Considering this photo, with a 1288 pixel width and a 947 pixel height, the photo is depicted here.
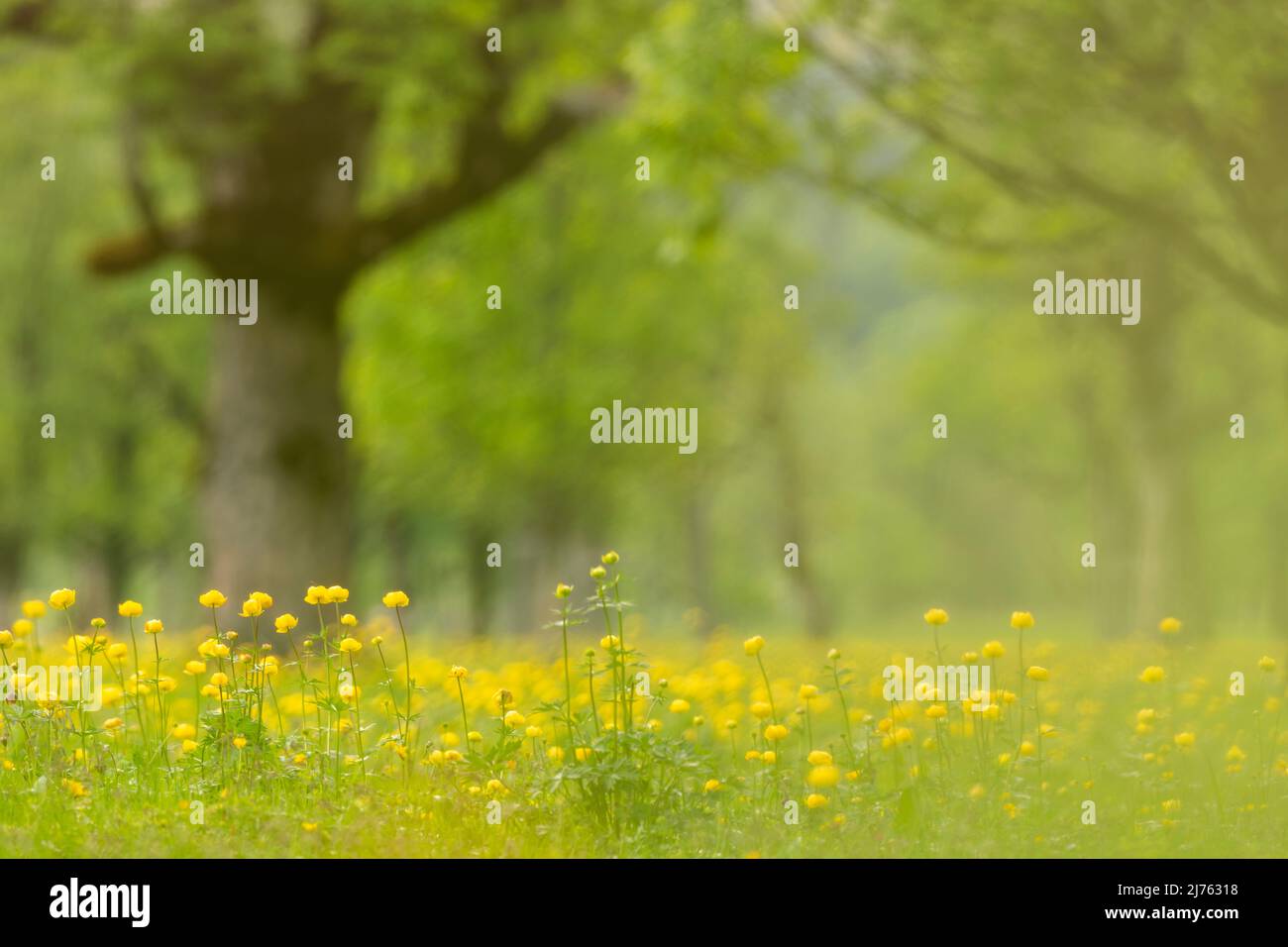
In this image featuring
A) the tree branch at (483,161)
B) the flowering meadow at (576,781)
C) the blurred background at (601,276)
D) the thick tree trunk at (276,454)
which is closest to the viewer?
the flowering meadow at (576,781)

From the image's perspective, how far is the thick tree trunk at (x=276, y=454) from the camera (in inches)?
579

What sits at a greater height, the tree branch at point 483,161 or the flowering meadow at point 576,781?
the tree branch at point 483,161

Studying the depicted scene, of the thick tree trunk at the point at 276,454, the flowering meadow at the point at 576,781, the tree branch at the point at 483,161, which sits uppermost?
Result: the tree branch at the point at 483,161

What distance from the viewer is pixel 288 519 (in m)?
14.8

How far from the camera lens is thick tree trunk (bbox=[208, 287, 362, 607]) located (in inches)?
579

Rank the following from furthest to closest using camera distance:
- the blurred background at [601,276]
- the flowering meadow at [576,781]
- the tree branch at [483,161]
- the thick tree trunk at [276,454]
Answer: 1. the tree branch at [483,161]
2. the thick tree trunk at [276,454]
3. the blurred background at [601,276]
4. the flowering meadow at [576,781]

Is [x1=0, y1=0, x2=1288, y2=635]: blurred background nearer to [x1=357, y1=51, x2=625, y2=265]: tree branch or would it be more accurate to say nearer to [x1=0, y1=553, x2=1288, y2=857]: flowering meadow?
[x1=357, y1=51, x2=625, y2=265]: tree branch

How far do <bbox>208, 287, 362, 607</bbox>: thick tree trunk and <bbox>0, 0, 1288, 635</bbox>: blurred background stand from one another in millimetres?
43

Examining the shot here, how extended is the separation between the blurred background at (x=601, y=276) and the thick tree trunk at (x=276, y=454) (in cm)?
4

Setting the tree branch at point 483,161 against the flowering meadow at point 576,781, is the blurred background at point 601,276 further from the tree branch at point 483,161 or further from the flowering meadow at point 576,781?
the flowering meadow at point 576,781

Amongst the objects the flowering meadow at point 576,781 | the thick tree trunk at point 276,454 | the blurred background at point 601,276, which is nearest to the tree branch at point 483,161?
the blurred background at point 601,276

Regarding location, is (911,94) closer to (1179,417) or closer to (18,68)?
(18,68)

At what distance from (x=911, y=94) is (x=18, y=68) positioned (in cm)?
911
